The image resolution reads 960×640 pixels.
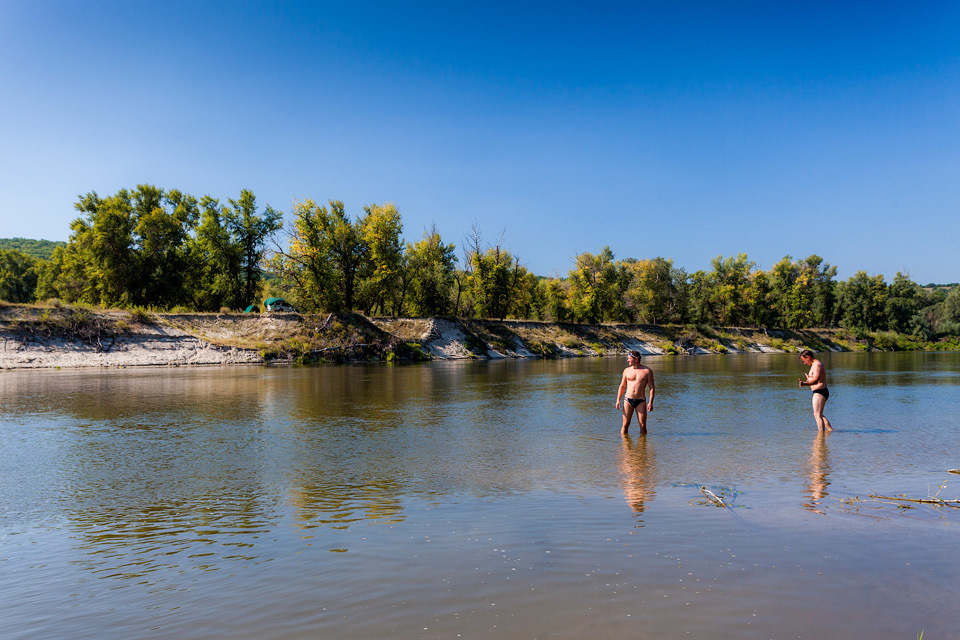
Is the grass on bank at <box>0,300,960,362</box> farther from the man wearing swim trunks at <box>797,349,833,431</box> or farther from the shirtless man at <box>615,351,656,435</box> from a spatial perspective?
the man wearing swim trunks at <box>797,349,833,431</box>

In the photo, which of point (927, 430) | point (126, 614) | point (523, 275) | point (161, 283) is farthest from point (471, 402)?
point (523, 275)

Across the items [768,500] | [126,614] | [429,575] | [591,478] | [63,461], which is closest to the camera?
[126,614]

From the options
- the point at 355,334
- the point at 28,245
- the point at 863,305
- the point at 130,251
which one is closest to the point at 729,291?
→ the point at 863,305

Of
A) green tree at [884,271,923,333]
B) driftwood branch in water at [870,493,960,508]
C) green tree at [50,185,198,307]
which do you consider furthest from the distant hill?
green tree at [884,271,923,333]

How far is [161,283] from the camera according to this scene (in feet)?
211

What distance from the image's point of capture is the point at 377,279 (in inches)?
2689

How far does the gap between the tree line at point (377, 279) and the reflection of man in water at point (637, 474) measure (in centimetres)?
5462

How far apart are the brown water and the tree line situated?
170 feet

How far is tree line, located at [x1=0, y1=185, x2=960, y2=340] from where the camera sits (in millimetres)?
63375

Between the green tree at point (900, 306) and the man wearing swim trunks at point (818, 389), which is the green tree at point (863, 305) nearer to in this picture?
the green tree at point (900, 306)

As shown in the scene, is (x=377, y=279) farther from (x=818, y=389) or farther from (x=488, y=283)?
(x=818, y=389)

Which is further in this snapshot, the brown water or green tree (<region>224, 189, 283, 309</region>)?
green tree (<region>224, 189, 283, 309</region>)

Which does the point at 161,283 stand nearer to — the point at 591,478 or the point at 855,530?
the point at 591,478

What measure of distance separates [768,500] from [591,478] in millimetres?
2879
